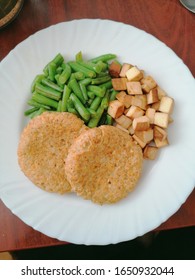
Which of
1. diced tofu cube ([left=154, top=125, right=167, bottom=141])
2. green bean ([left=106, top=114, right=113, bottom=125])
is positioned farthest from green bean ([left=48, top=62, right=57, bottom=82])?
diced tofu cube ([left=154, top=125, right=167, bottom=141])

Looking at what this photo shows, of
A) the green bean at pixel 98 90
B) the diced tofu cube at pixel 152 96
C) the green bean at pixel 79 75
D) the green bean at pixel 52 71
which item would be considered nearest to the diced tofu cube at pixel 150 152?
the diced tofu cube at pixel 152 96

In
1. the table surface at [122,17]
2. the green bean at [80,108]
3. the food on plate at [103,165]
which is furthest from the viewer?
the table surface at [122,17]

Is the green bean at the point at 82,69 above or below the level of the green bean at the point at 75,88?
above

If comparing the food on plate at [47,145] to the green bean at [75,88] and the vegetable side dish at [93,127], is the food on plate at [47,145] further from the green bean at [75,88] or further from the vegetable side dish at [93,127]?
the green bean at [75,88]

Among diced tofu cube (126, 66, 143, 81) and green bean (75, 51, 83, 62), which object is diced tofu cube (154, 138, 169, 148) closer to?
diced tofu cube (126, 66, 143, 81)

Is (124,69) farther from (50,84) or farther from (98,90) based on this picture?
(50,84)

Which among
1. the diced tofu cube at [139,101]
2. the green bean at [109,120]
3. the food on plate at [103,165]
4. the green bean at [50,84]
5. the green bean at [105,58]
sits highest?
the green bean at [105,58]

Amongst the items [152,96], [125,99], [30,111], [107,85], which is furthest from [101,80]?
[30,111]

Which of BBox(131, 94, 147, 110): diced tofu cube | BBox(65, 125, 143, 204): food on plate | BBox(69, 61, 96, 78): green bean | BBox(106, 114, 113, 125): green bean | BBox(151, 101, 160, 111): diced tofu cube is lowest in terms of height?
BBox(65, 125, 143, 204): food on plate
